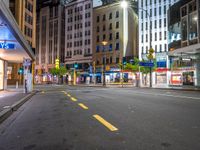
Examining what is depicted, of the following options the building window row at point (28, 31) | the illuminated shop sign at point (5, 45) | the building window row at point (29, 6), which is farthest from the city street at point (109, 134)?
the building window row at point (29, 6)

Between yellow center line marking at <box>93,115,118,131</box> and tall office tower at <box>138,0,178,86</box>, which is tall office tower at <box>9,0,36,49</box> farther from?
yellow center line marking at <box>93,115,118,131</box>

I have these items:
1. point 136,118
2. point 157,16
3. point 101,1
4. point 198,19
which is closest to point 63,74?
point 101,1

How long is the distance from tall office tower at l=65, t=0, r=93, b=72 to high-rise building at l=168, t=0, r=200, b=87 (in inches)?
1730

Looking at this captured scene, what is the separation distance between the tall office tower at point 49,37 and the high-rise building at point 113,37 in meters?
17.1

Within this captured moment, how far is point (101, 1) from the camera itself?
81812 mm

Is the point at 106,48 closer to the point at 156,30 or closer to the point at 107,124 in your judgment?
the point at 156,30

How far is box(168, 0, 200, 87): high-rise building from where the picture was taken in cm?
3192

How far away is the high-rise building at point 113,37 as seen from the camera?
72.8 meters

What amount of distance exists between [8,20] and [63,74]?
69.4 meters

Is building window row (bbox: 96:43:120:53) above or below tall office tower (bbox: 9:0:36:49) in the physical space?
below

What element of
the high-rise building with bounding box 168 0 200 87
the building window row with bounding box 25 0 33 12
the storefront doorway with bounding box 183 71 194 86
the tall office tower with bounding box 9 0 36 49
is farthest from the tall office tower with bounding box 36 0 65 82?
the storefront doorway with bounding box 183 71 194 86

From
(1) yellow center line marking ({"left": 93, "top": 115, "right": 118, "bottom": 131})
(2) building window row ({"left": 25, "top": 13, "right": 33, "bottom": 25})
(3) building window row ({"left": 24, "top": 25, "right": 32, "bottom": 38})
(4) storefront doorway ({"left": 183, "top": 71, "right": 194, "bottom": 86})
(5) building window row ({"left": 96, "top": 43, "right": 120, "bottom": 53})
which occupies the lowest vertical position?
(1) yellow center line marking ({"left": 93, "top": 115, "right": 118, "bottom": 131})

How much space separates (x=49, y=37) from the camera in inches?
3642

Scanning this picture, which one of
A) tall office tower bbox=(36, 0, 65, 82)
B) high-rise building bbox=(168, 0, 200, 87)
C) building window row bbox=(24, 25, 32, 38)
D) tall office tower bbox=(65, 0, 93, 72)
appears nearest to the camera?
high-rise building bbox=(168, 0, 200, 87)
